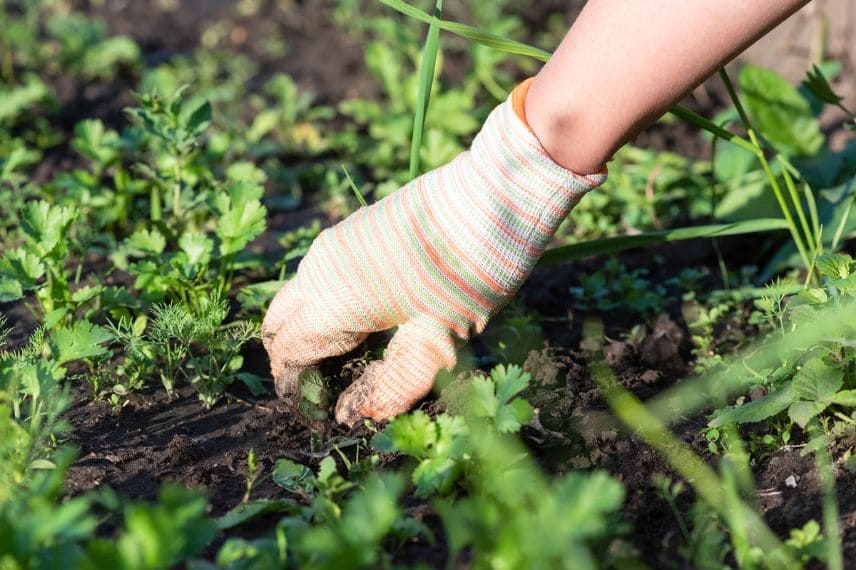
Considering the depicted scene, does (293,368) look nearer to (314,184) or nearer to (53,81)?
(314,184)

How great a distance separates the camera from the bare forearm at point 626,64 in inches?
60.8

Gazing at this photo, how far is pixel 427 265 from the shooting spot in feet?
5.80

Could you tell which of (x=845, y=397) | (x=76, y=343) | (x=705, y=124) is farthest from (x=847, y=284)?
(x=76, y=343)

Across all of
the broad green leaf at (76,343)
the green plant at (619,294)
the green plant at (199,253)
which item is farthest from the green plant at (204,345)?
the green plant at (619,294)

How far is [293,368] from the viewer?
1935mm

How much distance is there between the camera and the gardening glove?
5.64 ft

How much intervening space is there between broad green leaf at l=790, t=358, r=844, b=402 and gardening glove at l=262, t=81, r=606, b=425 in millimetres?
481

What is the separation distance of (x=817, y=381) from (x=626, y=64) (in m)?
A: 0.63

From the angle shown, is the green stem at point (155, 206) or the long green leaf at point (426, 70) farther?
the green stem at point (155, 206)

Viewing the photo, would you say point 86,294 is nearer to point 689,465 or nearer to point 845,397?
point 689,465

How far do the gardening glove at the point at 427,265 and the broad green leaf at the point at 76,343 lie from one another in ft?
1.13

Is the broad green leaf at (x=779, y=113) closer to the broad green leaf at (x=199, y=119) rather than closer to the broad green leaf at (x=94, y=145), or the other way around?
the broad green leaf at (x=199, y=119)

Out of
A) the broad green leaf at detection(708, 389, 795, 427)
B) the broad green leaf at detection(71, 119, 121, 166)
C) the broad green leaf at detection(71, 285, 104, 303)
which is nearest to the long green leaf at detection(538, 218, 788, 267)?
the broad green leaf at detection(708, 389, 795, 427)

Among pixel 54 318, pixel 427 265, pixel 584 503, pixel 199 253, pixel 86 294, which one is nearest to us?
pixel 584 503
